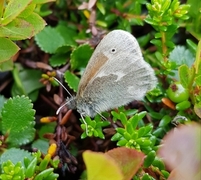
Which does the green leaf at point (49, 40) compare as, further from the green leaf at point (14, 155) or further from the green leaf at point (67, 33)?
the green leaf at point (14, 155)

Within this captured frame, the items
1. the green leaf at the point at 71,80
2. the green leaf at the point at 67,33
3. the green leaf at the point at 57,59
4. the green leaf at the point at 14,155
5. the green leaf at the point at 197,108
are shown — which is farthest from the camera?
the green leaf at the point at 67,33

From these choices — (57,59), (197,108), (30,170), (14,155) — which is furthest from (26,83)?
(197,108)

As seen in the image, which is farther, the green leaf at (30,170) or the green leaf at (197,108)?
the green leaf at (197,108)

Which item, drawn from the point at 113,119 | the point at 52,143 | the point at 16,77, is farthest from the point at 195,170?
the point at 16,77

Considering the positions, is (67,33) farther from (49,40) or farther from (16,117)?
(16,117)

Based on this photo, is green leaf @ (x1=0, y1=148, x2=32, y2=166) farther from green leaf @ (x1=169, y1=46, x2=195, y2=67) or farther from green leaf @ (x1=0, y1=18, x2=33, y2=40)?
green leaf @ (x1=169, y1=46, x2=195, y2=67)

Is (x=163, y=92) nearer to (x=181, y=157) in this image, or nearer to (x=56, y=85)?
(x=56, y=85)

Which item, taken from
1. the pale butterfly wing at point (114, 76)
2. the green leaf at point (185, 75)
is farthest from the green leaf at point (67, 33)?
the green leaf at point (185, 75)
